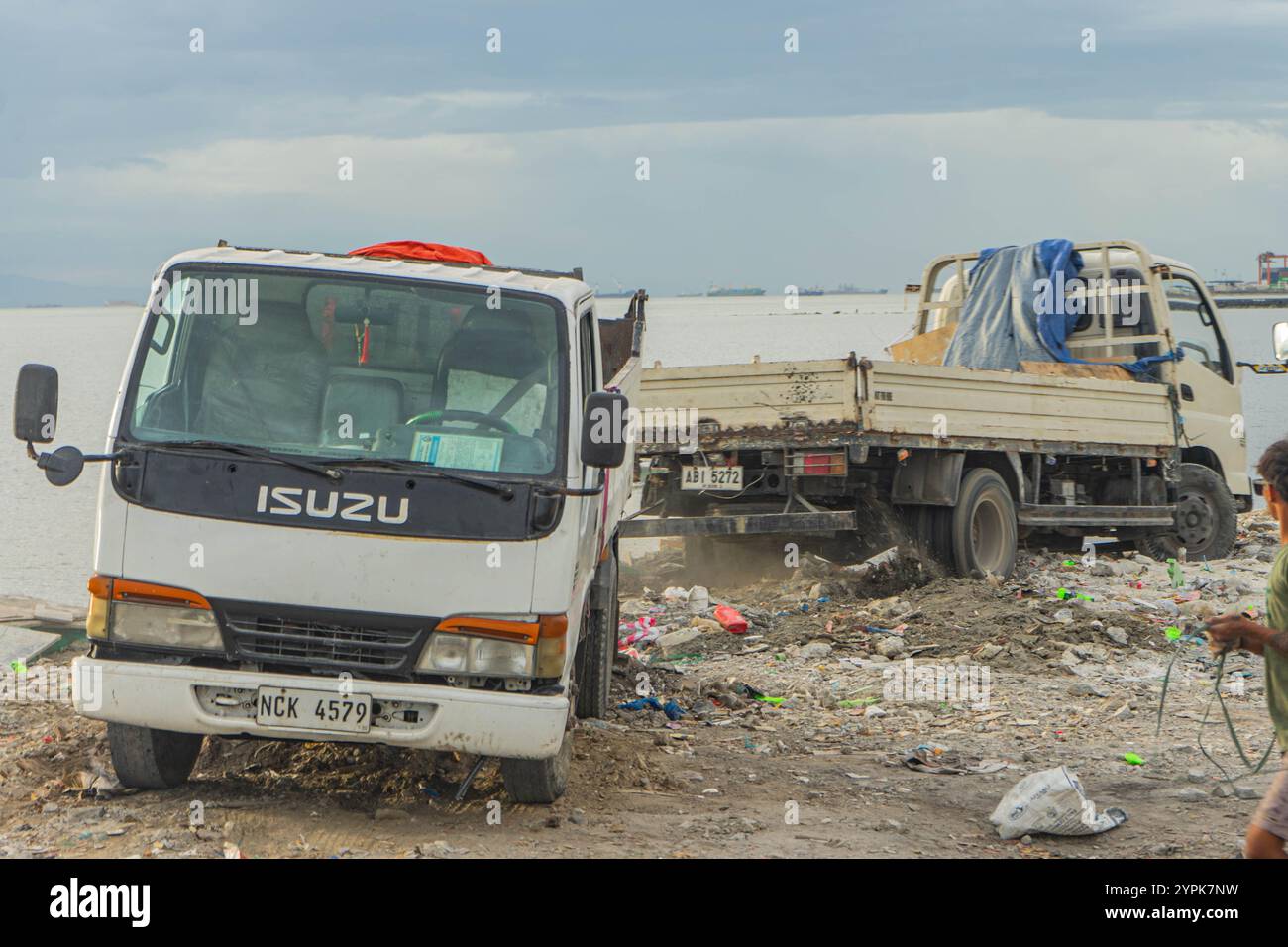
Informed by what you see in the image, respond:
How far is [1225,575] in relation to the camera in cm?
1310

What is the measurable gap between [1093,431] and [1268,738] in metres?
5.63

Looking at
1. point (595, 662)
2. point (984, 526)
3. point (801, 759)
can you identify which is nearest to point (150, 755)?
point (595, 662)

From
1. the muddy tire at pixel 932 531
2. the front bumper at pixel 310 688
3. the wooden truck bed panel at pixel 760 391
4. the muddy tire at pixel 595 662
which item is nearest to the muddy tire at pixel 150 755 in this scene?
the front bumper at pixel 310 688

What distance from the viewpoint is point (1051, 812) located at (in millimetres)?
5375

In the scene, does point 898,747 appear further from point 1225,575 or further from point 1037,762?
point 1225,575

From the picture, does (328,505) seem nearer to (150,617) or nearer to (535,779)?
(150,617)

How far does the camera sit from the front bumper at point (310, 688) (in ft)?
15.9

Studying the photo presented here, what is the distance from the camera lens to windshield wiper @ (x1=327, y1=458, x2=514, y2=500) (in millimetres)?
4918

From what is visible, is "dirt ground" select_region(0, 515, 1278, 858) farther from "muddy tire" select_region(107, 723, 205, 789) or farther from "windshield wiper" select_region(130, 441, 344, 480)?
"windshield wiper" select_region(130, 441, 344, 480)

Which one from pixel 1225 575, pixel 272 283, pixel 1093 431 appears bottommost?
pixel 1225 575

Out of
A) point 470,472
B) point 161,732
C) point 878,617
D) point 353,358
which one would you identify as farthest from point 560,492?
point 878,617

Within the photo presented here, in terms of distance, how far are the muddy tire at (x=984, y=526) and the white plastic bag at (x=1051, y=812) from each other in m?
5.92

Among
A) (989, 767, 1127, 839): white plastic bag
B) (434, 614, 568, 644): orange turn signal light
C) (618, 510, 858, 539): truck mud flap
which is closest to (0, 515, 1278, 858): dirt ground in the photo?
(989, 767, 1127, 839): white plastic bag

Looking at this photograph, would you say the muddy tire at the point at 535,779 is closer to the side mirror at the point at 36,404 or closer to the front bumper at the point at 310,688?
the front bumper at the point at 310,688
